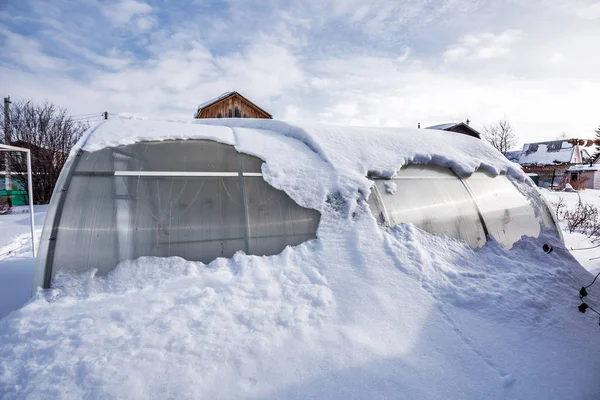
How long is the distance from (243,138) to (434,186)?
3125mm

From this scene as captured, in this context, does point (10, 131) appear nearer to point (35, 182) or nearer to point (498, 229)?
point (35, 182)

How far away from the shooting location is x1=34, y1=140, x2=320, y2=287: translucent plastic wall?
9.40 ft

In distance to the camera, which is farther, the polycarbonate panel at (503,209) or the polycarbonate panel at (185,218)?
the polycarbonate panel at (503,209)

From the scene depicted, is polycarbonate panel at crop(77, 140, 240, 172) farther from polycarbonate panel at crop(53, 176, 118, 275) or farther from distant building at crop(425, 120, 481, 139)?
distant building at crop(425, 120, 481, 139)

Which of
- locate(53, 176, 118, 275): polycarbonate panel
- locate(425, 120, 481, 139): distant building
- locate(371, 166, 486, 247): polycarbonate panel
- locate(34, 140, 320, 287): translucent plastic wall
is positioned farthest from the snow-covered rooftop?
locate(53, 176, 118, 275): polycarbonate panel

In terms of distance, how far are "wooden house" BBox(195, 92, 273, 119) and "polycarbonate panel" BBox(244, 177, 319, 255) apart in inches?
531

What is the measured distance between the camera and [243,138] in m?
4.25

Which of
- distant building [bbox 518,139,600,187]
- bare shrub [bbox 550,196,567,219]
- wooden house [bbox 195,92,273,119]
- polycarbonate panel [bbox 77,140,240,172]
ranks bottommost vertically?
bare shrub [bbox 550,196,567,219]

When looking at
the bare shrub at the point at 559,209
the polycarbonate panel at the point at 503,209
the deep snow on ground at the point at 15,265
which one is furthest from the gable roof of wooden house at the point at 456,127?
the deep snow on ground at the point at 15,265

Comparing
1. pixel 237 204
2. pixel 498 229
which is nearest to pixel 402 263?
pixel 237 204

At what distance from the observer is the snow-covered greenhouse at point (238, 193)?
296cm

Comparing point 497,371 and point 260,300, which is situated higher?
point 260,300

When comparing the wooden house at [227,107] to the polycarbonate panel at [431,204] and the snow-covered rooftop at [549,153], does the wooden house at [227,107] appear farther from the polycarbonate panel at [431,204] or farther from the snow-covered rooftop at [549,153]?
the snow-covered rooftop at [549,153]

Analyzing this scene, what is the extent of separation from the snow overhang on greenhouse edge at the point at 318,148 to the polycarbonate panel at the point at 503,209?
0.83 ft
